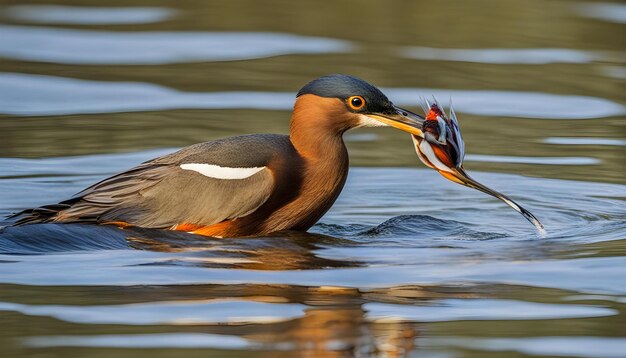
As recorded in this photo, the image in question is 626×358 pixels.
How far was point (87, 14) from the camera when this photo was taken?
60.7 ft

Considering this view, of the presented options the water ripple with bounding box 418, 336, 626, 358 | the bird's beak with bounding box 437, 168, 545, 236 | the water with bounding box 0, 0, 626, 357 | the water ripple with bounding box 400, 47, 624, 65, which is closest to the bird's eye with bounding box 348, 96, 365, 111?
the bird's beak with bounding box 437, 168, 545, 236

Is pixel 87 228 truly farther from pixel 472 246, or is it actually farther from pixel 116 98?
pixel 116 98

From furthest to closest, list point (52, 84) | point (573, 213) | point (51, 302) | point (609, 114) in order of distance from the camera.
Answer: point (52, 84), point (609, 114), point (573, 213), point (51, 302)

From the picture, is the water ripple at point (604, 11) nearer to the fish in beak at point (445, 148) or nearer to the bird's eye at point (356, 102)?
the bird's eye at point (356, 102)

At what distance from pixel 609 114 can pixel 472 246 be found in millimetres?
5041

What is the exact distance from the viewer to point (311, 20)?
59.1ft

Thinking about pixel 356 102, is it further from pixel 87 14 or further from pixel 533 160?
pixel 87 14

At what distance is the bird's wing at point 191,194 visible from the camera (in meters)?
9.62

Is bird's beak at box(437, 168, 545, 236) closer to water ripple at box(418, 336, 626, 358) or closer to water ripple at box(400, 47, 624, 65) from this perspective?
water ripple at box(418, 336, 626, 358)

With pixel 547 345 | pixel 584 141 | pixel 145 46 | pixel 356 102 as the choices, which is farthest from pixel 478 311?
pixel 145 46

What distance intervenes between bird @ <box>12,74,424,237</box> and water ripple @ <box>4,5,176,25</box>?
8438mm

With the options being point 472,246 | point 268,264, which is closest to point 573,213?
point 472,246

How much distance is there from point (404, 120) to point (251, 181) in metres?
1.14

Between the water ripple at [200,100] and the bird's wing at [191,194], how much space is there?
4.33m
